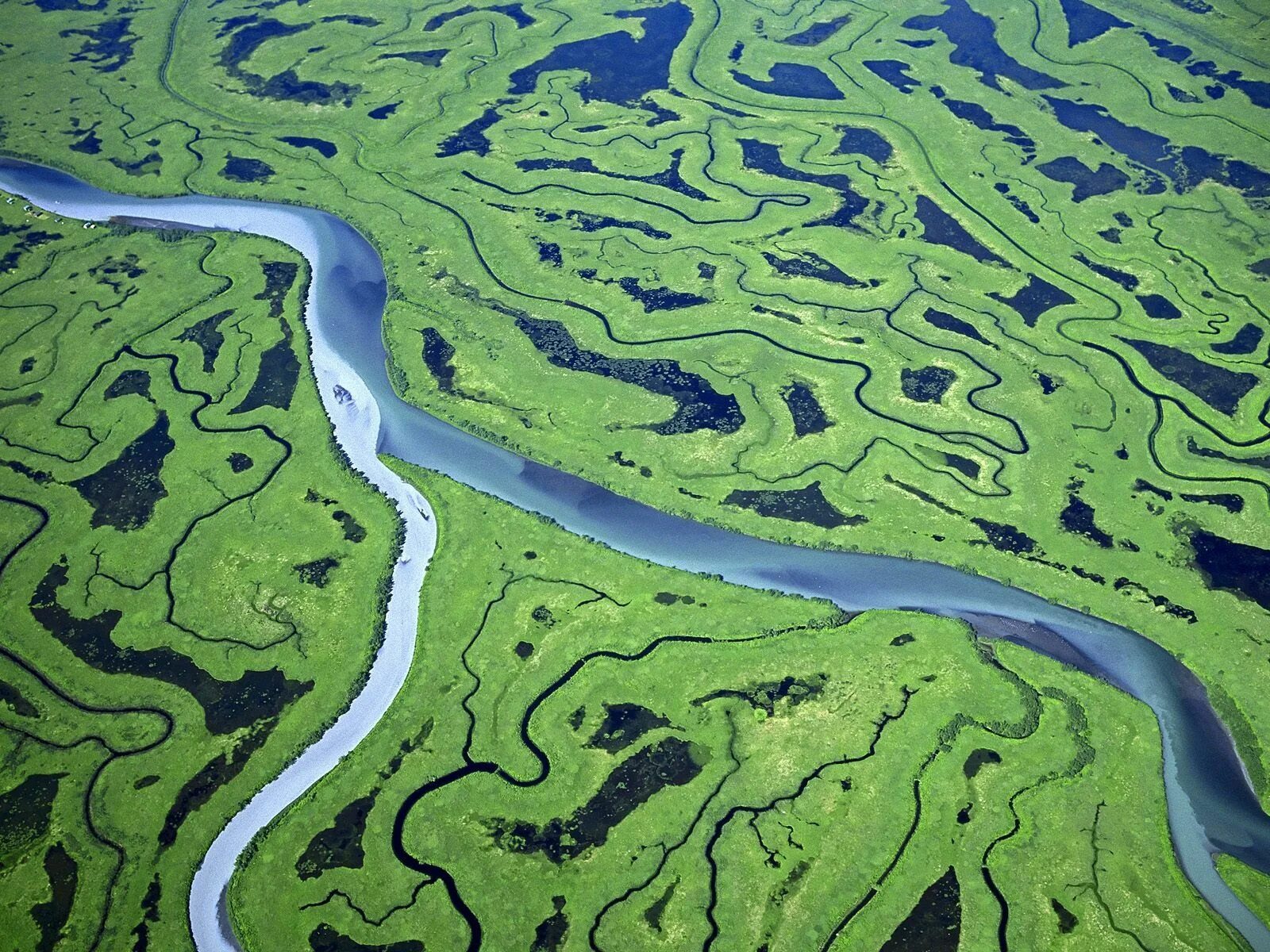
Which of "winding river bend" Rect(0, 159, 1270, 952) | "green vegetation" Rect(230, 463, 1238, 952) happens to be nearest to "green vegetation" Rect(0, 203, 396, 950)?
"winding river bend" Rect(0, 159, 1270, 952)

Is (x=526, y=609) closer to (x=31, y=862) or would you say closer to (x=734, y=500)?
(x=734, y=500)

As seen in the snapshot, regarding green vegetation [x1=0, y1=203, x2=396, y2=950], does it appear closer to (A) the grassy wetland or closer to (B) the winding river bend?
(A) the grassy wetland

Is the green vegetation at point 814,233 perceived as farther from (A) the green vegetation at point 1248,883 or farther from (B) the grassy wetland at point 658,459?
(A) the green vegetation at point 1248,883

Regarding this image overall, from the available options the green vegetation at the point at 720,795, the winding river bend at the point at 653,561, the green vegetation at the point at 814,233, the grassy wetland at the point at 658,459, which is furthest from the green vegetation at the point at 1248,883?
the green vegetation at the point at 814,233

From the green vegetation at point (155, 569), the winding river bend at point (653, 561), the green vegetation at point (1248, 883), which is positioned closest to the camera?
the green vegetation at point (1248, 883)

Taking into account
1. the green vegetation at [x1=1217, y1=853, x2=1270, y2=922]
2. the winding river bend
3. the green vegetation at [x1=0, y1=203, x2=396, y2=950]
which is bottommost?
the green vegetation at [x1=0, y1=203, x2=396, y2=950]

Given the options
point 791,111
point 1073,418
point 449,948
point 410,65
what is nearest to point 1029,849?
point 449,948
